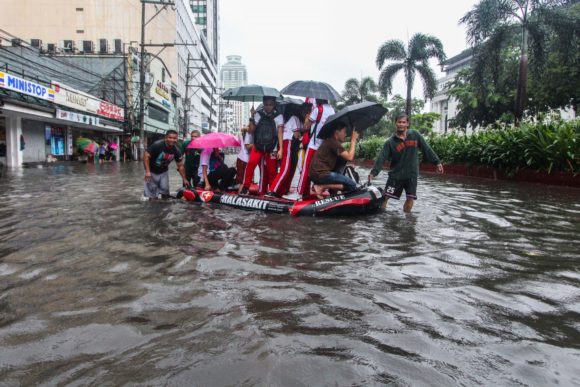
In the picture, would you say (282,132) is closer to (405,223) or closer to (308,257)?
(405,223)

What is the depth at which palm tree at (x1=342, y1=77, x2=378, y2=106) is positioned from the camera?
45.9 meters

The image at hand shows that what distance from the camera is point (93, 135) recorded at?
35500mm

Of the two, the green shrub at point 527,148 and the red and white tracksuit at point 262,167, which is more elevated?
the green shrub at point 527,148

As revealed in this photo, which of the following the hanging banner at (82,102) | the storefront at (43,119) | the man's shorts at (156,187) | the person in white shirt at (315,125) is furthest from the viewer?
the hanging banner at (82,102)

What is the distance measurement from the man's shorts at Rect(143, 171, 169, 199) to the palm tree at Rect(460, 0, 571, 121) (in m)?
17.5

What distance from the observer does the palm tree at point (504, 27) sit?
2062 cm

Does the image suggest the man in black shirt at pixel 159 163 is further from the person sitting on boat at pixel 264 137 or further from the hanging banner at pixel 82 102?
the hanging banner at pixel 82 102

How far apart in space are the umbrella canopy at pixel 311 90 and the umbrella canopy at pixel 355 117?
0.59 meters

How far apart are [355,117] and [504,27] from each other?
17.1 metres

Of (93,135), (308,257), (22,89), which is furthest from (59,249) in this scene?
(93,135)

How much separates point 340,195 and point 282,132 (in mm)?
1831

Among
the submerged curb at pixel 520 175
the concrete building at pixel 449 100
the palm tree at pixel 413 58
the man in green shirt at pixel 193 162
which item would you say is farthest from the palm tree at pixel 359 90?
the concrete building at pixel 449 100

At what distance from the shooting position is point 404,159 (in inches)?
307

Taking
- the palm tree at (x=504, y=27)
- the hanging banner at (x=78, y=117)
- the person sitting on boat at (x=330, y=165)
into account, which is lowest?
the person sitting on boat at (x=330, y=165)
